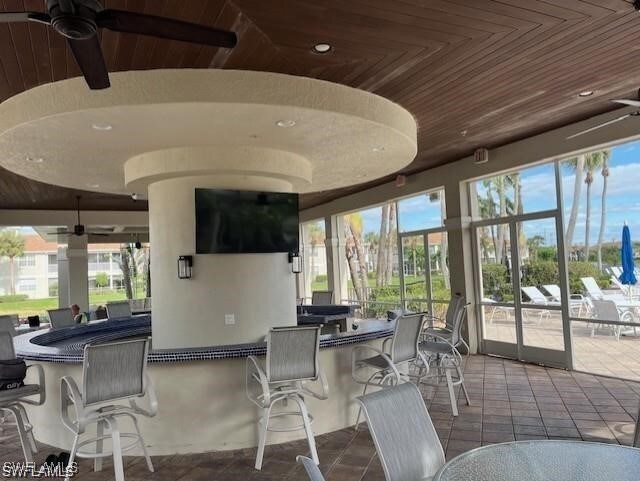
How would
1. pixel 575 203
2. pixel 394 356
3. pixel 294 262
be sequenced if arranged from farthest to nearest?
1. pixel 575 203
2. pixel 294 262
3. pixel 394 356

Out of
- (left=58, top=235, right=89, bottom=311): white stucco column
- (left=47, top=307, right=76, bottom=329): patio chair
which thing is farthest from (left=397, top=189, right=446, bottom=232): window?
(left=58, top=235, right=89, bottom=311): white stucco column

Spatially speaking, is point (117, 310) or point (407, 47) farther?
point (117, 310)

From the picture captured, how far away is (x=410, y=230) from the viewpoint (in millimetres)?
9016

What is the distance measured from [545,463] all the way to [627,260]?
15.1 ft

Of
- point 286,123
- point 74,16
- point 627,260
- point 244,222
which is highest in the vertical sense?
point 286,123

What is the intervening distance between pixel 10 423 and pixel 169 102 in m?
3.75

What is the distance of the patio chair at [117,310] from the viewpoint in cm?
717

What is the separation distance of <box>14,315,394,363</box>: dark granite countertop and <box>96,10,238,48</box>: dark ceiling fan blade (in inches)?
96.6

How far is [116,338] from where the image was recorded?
582cm

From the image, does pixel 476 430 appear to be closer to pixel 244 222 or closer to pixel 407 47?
pixel 244 222

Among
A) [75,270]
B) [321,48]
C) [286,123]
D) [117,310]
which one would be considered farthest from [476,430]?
[75,270]

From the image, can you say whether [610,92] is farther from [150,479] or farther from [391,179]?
[150,479]

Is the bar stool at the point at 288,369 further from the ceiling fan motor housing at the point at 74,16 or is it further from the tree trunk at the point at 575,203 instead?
the tree trunk at the point at 575,203

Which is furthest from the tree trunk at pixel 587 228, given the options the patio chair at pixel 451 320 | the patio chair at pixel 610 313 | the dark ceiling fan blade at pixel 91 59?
the dark ceiling fan blade at pixel 91 59
